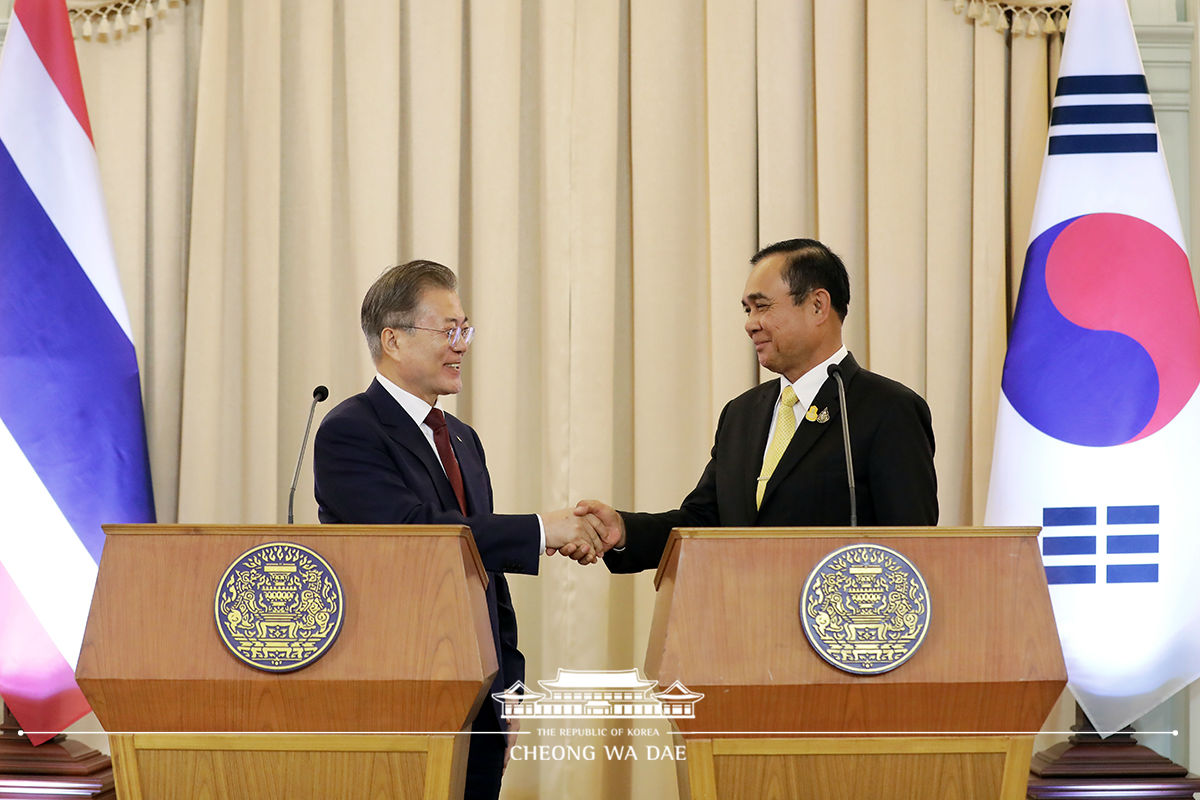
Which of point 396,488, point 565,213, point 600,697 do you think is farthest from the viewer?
point 565,213

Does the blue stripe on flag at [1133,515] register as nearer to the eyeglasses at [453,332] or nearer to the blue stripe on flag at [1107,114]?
the blue stripe on flag at [1107,114]

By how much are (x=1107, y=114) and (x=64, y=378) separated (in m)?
3.35

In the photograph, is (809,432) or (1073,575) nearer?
(809,432)

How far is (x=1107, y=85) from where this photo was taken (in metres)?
3.81

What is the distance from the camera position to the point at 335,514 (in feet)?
9.29

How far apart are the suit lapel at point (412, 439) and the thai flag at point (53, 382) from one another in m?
1.33

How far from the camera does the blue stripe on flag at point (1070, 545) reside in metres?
3.66

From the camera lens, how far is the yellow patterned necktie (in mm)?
3162

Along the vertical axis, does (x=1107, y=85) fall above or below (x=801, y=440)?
above

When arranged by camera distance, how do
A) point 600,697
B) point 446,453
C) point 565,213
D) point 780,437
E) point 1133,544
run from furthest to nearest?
point 565,213 < point 1133,544 < point 780,437 < point 446,453 < point 600,697

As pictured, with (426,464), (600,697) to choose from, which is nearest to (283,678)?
(600,697)

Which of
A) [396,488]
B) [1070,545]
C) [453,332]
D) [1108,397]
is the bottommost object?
[1070,545]

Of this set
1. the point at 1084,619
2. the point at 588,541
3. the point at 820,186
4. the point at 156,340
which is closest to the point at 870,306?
the point at 820,186

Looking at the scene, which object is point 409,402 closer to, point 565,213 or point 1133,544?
point 565,213
